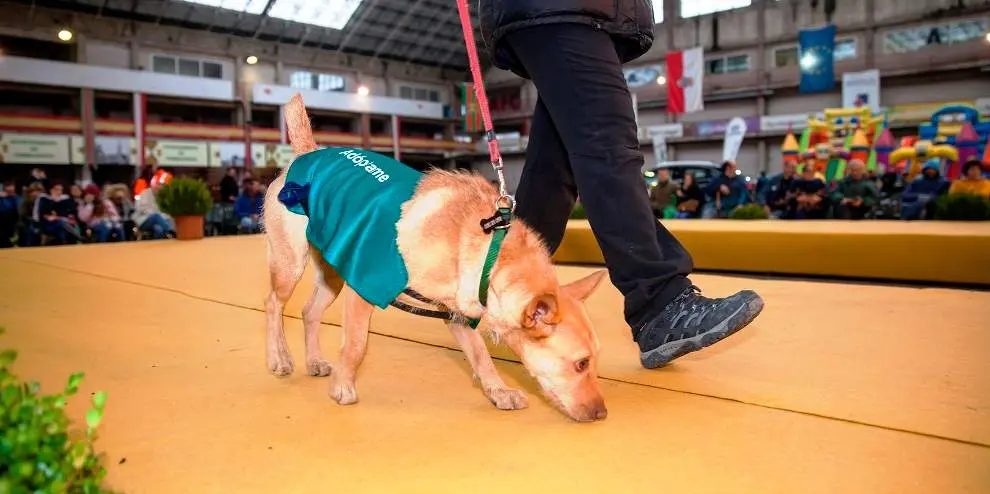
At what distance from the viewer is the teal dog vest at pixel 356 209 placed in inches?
63.8

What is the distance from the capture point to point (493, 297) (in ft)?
5.12

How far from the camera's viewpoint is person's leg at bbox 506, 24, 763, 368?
6.13 feet

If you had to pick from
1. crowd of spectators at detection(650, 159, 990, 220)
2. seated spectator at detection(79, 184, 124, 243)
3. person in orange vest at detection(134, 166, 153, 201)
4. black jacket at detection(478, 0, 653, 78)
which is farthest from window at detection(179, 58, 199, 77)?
black jacket at detection(478, 0, 653, 78)

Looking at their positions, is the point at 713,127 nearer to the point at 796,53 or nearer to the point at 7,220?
the point at 796,53

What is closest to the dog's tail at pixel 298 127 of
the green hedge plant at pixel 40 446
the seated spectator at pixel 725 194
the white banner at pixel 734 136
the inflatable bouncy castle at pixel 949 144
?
the green hedge plant at pixel 40 446

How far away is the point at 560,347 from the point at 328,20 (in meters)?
31.9

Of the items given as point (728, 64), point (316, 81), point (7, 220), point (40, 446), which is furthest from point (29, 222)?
point (728, 64)

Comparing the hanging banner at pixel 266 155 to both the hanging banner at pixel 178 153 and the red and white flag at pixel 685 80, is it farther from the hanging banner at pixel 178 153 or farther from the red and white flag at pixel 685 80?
the red and white flag at pixel 685 80

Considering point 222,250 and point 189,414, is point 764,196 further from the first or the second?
point 189,414

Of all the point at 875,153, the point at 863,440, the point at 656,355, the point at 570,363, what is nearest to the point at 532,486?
the point at 570,363

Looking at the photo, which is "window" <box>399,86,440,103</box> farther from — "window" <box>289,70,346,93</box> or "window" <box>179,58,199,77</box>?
"window" <box>179,58,199,77</box>

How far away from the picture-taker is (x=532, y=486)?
120 centimetres

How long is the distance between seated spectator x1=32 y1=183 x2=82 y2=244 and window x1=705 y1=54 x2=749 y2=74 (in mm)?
27359

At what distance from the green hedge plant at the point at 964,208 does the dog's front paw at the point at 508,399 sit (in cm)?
725
